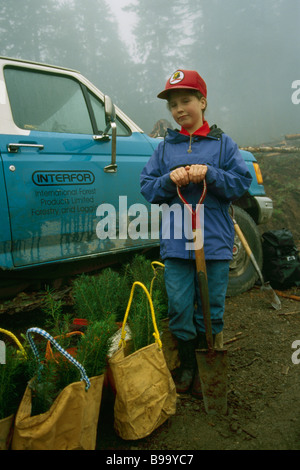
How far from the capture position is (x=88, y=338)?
1.59 meters

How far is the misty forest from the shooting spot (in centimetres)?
3159

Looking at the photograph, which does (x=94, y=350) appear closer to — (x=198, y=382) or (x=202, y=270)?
(x=202, y=270)

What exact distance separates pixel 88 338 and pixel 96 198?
1.68 m

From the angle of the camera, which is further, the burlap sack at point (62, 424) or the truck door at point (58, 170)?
the truck door at point (58, 170)

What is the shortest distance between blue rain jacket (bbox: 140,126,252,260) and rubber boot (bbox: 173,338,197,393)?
56 centimetres

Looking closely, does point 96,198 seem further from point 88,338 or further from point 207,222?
point 88,338

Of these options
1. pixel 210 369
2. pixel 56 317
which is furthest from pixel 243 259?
pixel 56 317

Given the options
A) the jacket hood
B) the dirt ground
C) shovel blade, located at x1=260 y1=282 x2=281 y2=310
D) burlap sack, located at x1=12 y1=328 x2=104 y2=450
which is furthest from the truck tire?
burlap sack, located at x1=12 y1=328 x2=104 y2=450

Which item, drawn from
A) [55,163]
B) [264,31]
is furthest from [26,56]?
[264,31]

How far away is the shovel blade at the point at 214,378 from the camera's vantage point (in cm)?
182
